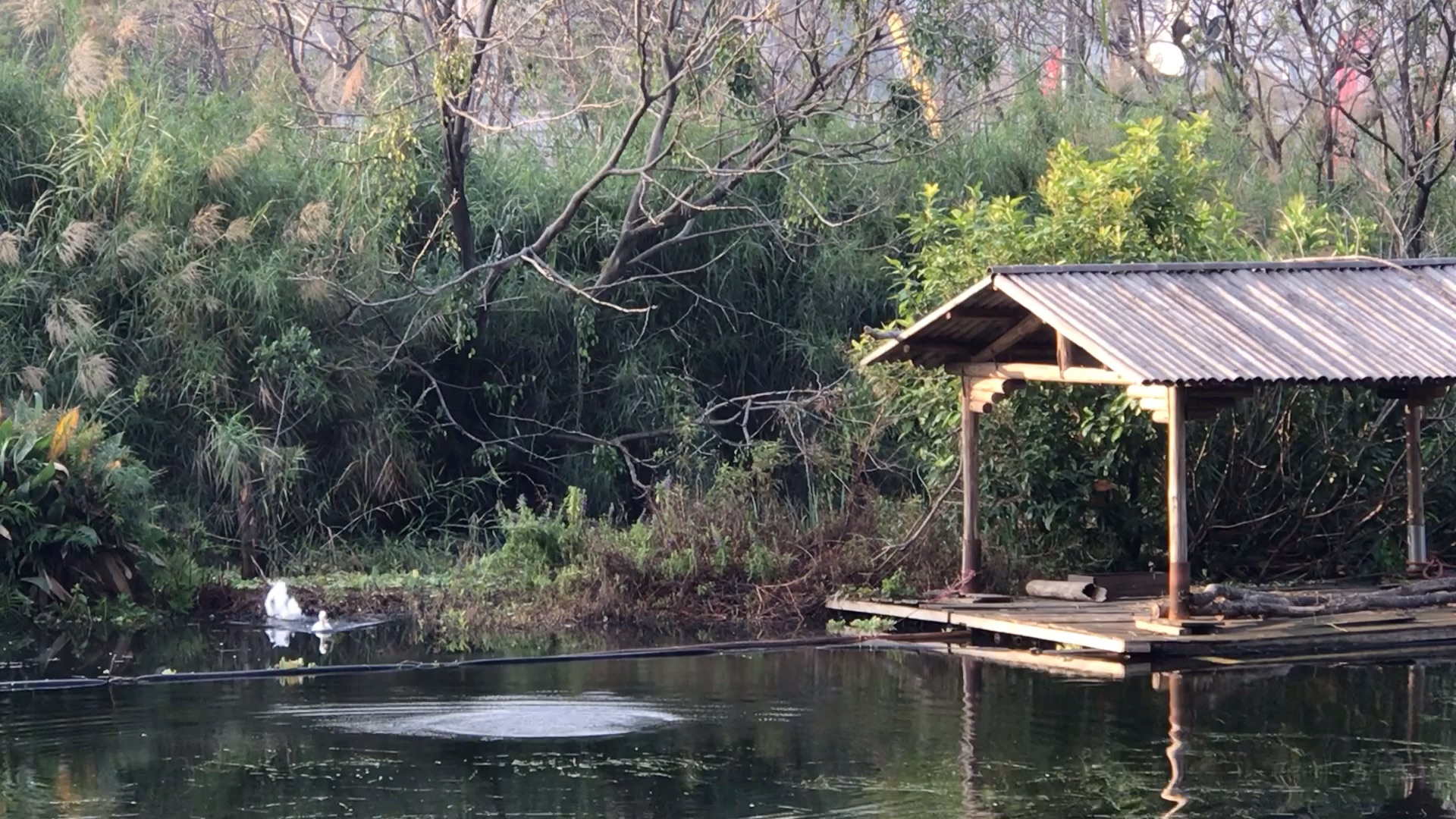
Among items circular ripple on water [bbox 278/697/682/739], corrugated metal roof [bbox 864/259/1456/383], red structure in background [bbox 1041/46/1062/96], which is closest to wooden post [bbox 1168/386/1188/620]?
corrugated metal roof [bbox 864/259/1456/383]

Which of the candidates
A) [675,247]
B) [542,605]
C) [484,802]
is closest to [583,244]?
[675,247]

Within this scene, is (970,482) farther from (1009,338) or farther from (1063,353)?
(1063,353)

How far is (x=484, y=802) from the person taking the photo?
8.67 meters

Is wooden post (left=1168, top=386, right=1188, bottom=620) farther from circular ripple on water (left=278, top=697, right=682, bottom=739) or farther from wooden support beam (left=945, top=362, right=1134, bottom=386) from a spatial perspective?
circular ripple on water (left=278, top=697, right=682, bottom=739)

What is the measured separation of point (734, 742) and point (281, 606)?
19.2 feet

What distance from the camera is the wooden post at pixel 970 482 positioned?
1441 cm

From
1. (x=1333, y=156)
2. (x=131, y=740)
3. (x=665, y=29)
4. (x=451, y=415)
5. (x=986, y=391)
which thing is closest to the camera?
(x=131, y=740)

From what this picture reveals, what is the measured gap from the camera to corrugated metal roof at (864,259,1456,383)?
40.3ft

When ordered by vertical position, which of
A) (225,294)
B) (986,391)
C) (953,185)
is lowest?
(986,391)

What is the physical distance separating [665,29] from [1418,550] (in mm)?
7573

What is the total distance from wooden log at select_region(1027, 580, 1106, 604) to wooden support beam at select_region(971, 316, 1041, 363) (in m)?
1.82

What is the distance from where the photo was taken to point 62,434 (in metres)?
14.6

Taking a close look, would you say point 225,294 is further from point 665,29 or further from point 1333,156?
point 1333,156

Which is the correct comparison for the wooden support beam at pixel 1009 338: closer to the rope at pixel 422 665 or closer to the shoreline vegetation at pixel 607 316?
the shoreline vegetation at pixel 607 316
